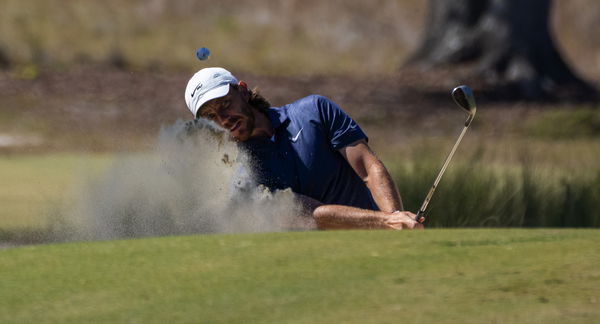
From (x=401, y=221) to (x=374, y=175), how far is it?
0.44 metres

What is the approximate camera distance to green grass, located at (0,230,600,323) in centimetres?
344

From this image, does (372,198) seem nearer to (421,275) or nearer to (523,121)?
(421,275)

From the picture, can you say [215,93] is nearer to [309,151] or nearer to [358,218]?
[309,151]

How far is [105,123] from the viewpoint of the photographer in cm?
1444

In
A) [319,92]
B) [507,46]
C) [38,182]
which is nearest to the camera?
[38,182]

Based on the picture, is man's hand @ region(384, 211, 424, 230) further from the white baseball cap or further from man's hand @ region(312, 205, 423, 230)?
the white baseball cap

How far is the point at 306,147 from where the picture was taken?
217 inches

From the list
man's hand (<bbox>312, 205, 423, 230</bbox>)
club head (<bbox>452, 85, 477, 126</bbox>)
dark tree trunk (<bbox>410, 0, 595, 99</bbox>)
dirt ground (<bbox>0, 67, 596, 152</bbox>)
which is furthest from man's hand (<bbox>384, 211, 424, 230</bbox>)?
dark tree trunk (<bbox>410, 0, 595, 99</bbox>)

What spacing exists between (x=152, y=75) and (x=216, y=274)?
41.9 feet

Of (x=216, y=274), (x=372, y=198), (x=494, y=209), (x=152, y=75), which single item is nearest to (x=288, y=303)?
(x=216, y=274)

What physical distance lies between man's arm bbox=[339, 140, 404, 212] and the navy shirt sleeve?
0.03m

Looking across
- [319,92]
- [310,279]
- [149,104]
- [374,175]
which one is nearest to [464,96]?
[374,175]

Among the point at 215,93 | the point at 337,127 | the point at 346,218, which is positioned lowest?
the point at 346,218

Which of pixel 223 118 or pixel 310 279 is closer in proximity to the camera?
pixel 310 279
